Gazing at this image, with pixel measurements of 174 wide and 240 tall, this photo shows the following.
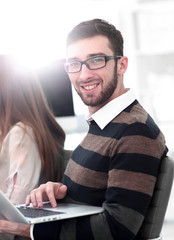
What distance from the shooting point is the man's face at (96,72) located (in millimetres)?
1356

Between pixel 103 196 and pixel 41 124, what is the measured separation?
620 millimetres

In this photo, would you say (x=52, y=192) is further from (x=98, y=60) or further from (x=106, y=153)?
(x=98, y=60)

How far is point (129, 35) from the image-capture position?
4.21 meters

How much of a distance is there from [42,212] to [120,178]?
253 mm

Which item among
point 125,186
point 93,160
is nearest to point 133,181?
point 125,186

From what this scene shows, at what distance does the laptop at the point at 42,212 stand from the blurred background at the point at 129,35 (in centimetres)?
256

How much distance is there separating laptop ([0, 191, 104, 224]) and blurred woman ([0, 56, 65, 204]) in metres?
0.34

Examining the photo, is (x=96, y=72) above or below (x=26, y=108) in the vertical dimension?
above

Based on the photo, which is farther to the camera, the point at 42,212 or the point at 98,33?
the point at 98,33

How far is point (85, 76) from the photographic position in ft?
4.48

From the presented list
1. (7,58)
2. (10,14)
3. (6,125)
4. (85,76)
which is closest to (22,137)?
(6,125)

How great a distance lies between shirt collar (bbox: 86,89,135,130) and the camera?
1306 millimetres

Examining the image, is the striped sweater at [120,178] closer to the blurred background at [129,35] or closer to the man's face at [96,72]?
the man's face at [96,72]

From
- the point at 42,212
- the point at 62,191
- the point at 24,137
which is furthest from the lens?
the point at 24,137
